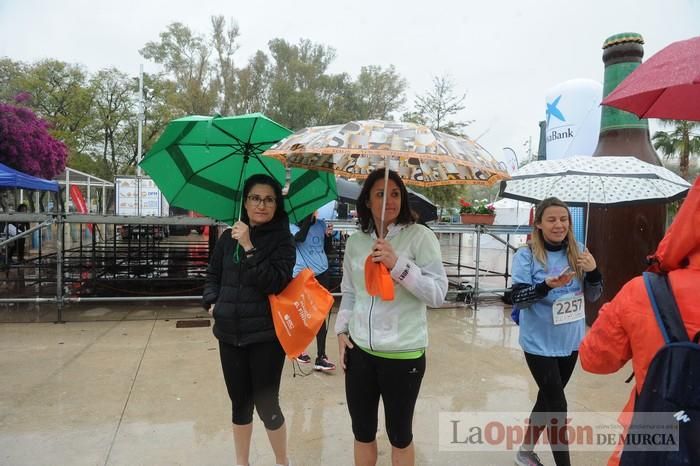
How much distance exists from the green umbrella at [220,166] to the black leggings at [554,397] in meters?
1.74

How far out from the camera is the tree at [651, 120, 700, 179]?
2595 centimetres

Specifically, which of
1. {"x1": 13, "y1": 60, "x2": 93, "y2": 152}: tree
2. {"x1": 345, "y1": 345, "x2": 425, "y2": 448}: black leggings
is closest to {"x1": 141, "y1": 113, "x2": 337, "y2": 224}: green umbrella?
Answer: {"x1": 345, "y1": 345, "x2": 425, "y2": 448}: black leggings

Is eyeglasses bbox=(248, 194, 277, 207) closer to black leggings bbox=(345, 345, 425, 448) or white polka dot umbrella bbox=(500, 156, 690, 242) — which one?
black leggings bbox=(345, 345, 425, 448)

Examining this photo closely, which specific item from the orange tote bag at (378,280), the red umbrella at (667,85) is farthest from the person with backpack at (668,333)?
the orange tote bag at (378,280)

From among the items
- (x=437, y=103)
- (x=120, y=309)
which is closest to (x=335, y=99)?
(x=437, y=103)

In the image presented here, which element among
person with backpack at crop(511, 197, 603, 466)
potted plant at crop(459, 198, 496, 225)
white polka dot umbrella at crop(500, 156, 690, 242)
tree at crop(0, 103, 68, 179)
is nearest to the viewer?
person with backpack at crop(511, 197, 603, 466)

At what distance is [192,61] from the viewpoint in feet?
112

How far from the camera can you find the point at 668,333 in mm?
1402

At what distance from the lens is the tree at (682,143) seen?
2595 centimetres

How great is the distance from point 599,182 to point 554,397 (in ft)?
4.78

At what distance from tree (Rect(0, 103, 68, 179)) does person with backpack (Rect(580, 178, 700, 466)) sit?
51.6ft

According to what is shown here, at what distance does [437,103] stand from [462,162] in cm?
1815

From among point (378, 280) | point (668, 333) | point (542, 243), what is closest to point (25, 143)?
point (378, 280)

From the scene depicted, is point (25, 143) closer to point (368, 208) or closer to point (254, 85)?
point (368, 208)
